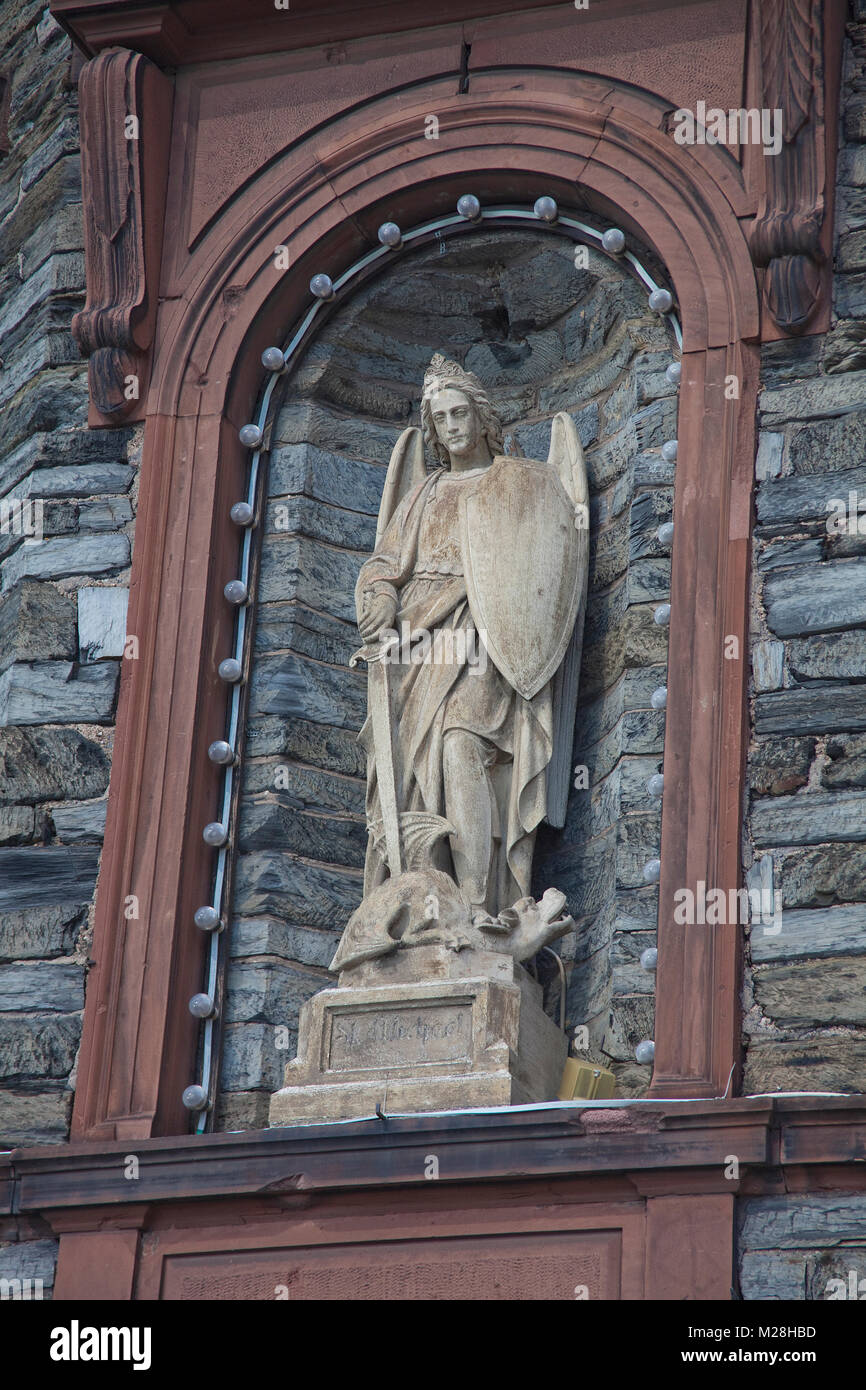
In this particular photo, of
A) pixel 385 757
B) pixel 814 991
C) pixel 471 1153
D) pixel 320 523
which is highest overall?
pixel 320 523

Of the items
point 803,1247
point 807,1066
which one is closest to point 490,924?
point 807,1066

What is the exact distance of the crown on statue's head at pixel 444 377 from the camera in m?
6.62

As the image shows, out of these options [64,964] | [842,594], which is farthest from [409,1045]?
[842,594]

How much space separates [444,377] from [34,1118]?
224cm

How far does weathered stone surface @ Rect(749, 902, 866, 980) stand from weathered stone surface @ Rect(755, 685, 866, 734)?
45cm

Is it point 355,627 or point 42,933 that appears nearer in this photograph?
point 42,933

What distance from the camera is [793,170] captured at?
627 cm

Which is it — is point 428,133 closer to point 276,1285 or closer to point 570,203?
point 570,203

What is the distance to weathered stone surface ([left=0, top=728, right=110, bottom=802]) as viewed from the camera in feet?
21.0

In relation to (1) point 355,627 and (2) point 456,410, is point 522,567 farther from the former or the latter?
(1) point 355,627

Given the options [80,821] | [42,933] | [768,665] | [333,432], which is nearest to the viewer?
[768,665]

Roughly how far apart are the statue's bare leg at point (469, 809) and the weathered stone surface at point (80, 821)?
915 mm

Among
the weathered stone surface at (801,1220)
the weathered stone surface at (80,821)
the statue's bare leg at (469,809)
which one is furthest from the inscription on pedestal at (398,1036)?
the weathered stone surface at (80,821)

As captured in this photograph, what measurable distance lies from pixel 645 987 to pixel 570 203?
2.25 meters
